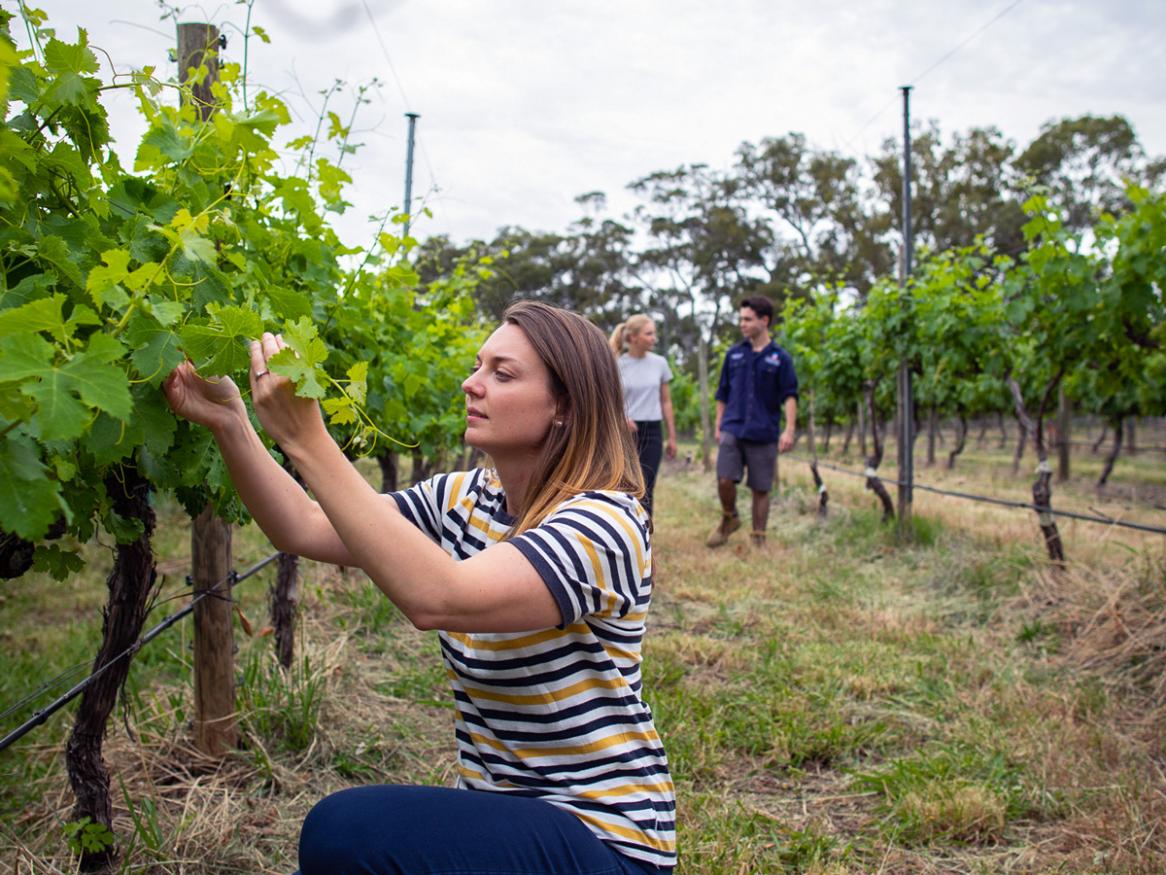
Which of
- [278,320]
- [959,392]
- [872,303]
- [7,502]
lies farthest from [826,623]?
[959,392]

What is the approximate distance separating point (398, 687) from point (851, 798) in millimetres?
1732

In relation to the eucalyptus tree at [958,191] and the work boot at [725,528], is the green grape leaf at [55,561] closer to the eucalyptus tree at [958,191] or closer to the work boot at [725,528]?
the work boot at [725,528]

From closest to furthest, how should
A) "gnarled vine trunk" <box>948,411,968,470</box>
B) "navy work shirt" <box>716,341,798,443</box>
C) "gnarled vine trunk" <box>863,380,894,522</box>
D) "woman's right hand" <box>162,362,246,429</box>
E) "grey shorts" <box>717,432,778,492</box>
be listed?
"woman's right hand" <box>162,362,246,429</box>, "navy work shirt" <box>716,341,798,443</box>, "grey shorts" <box>717,432,778,492</box>, "gnarled vine trunk" <box>863,380,894,522</box>, "gnarled vine trunk" <box>948,411,968,470</box>

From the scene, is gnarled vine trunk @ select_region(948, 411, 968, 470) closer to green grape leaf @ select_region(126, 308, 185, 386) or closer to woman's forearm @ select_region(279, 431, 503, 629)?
woman's forearm @ select_region(279, 431, 503, 629)

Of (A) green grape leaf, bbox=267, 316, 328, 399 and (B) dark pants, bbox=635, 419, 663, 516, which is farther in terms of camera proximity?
(B) dark pants, bbox=635, 419, 663, 516

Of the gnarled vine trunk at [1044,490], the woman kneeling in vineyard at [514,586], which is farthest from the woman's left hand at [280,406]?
the gnarled vine trunk at [1044,490]

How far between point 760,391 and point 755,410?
0.48ft

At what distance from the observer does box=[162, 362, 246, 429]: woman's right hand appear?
1350 millimetres

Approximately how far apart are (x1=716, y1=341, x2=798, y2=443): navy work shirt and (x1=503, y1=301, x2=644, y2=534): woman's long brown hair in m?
5.13

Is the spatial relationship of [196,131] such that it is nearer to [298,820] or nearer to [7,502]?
[7,502]

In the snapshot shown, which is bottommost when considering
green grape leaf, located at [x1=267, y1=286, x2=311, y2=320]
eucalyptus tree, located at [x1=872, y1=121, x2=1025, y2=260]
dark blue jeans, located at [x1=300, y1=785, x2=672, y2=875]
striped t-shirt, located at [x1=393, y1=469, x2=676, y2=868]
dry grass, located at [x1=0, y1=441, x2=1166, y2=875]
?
dry grass, located at [x1=0, y1=441, x2=1166, y2=875]

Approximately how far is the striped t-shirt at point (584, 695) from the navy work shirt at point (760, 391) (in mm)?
5266

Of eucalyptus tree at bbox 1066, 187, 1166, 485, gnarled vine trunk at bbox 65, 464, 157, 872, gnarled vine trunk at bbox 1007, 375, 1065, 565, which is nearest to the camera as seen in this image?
gnarled vine trunk at bbox 65, 464, 157, 872

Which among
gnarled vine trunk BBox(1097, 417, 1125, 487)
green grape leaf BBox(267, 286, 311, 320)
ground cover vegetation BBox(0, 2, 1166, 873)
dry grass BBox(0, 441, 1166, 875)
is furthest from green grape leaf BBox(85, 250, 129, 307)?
gnarled vine trunk BBox(1097, 417, 1125, 487)
